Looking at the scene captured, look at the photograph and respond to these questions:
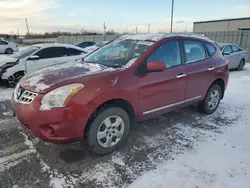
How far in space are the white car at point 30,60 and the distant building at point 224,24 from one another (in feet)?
92.0

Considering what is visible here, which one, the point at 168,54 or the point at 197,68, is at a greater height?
the point at 168,54

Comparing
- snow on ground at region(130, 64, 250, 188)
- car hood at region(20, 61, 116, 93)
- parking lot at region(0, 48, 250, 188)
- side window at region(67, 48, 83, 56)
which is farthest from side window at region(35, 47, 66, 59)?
snow on ground at region(130, 64, 250, 188)

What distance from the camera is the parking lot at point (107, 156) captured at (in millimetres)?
2605

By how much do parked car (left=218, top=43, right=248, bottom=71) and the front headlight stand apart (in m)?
9.62

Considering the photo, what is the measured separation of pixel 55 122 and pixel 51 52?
205 inches

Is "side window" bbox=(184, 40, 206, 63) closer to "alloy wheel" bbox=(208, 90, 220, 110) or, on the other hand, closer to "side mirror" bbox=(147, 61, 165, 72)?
"alloy wheel" bbox=(208, 90, 220, 110)

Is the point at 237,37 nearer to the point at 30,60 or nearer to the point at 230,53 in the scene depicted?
the point at 230,53

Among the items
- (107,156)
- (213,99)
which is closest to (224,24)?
(213,99)

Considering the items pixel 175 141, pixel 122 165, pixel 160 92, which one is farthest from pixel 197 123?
pixel 122 165

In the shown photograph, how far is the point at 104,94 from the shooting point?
2.85m

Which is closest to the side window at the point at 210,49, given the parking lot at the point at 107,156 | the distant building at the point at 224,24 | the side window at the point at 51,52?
the parking lot at the point at 107,156

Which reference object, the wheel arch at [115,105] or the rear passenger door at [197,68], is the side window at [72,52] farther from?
the wheel arch at [115,105]

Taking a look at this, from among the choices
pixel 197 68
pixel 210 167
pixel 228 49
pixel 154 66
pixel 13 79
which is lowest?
pixel 210 167

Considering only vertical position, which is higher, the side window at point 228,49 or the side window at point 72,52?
the side window at point 72,52
